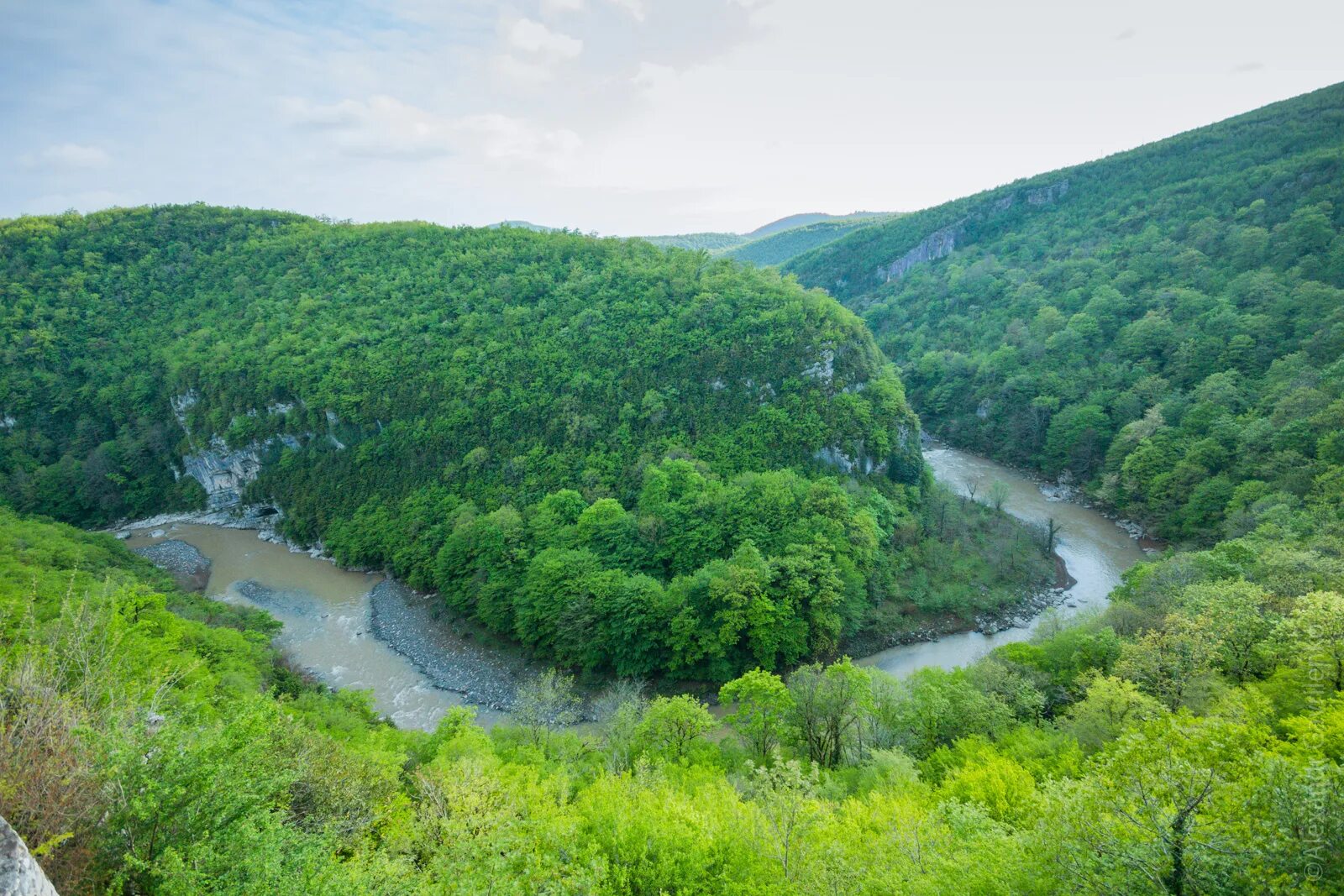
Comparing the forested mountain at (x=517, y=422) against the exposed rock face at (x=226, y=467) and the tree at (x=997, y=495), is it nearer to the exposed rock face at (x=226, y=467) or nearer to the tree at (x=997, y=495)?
the exposed rock face at (x=226, y=467)

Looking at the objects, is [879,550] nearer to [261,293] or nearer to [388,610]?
[388,610]

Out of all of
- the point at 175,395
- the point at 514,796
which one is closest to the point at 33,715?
the point at 514,796

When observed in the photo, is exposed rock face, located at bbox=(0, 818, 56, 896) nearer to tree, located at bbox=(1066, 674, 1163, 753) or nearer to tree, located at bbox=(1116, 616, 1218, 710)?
tree, located at bbox=(1066, 674, 1163, 753)

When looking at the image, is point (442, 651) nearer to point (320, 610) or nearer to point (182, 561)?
point (320, 610)

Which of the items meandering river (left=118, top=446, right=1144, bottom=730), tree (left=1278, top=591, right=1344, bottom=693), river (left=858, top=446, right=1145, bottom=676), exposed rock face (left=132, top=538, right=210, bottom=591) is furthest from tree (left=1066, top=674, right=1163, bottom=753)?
exposed rock face (left=132, top=538, right=210, bottom=591)

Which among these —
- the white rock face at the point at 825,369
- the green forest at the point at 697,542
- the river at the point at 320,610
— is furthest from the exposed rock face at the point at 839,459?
the river at the point at 320,610

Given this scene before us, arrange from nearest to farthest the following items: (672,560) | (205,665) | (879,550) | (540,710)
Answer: (205,665), (540,710), (672,560), (879,550)
